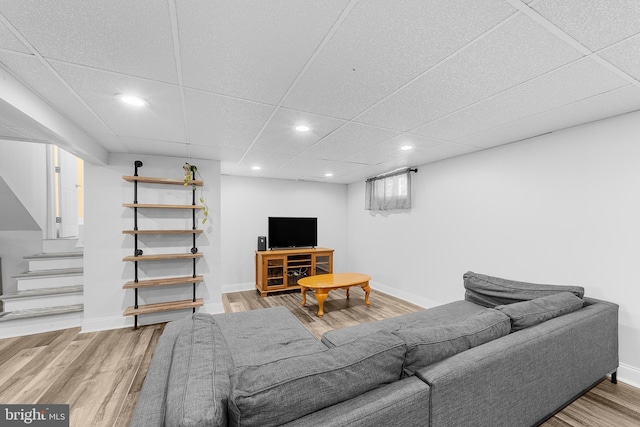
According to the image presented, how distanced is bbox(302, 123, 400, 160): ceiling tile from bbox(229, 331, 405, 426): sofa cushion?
1.89 m

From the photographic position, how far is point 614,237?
7.18ft

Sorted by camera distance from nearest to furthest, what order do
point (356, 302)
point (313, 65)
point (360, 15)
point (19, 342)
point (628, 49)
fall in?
point (360, 15)
point (628, 49)
point (313, 65)
point (19, 342)
point (356, 302)

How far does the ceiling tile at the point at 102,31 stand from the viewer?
1046mm

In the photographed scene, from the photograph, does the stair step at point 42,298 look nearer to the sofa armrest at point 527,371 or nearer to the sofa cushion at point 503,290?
the sofa armrest at point 527,371

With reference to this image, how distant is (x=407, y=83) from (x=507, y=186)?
216 cm

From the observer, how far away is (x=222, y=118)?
2193 mm

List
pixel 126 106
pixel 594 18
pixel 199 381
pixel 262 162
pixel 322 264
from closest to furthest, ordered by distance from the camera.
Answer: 1. pixel 199 381
2. pixel 594 18
3. pixel 126 106
4. pixel 262 162
5. pixel 322 264

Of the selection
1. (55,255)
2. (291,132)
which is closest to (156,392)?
(291,132)

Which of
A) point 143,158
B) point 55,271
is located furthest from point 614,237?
point 55,271

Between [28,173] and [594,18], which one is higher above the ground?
[594,18]

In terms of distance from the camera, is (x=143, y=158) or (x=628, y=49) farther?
(x=143, y=158)

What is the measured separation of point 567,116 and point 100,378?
15.1 ft

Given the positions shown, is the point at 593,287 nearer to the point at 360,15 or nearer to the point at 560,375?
the point at 560,375

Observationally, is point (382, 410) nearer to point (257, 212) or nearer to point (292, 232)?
point (292, 232)
